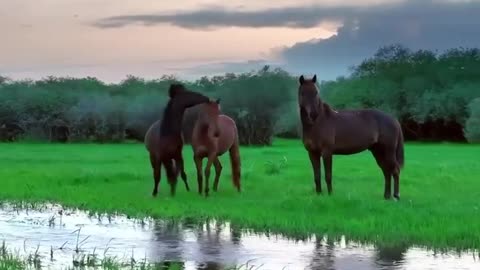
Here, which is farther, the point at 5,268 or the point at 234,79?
the point at 234,79

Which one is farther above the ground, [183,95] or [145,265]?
[183,95]

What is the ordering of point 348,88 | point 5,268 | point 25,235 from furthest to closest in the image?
1. point 348,88
2. point 25,235
3. point 5,268

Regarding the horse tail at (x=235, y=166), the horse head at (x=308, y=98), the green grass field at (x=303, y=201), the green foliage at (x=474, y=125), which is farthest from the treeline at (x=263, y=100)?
the horse head at (x=308, y=98)

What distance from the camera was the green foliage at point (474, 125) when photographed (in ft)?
222

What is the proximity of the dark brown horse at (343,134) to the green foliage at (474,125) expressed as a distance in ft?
171

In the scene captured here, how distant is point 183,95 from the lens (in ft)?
57.6

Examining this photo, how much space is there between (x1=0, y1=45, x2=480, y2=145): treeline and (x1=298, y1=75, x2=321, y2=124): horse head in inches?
1806

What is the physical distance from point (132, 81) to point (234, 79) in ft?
69.2

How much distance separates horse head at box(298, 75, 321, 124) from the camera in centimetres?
1648

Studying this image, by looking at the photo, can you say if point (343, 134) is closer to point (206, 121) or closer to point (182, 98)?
point (206, 121)

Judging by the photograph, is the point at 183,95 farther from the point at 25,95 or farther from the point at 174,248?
the point at 25,95

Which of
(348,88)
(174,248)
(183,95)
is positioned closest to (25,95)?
(348,88)

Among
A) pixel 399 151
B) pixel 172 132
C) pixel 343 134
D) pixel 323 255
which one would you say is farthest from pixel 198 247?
pixel 399 151

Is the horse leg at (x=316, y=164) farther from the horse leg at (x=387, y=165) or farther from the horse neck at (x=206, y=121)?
the horse neck at (x=206, y=121)
